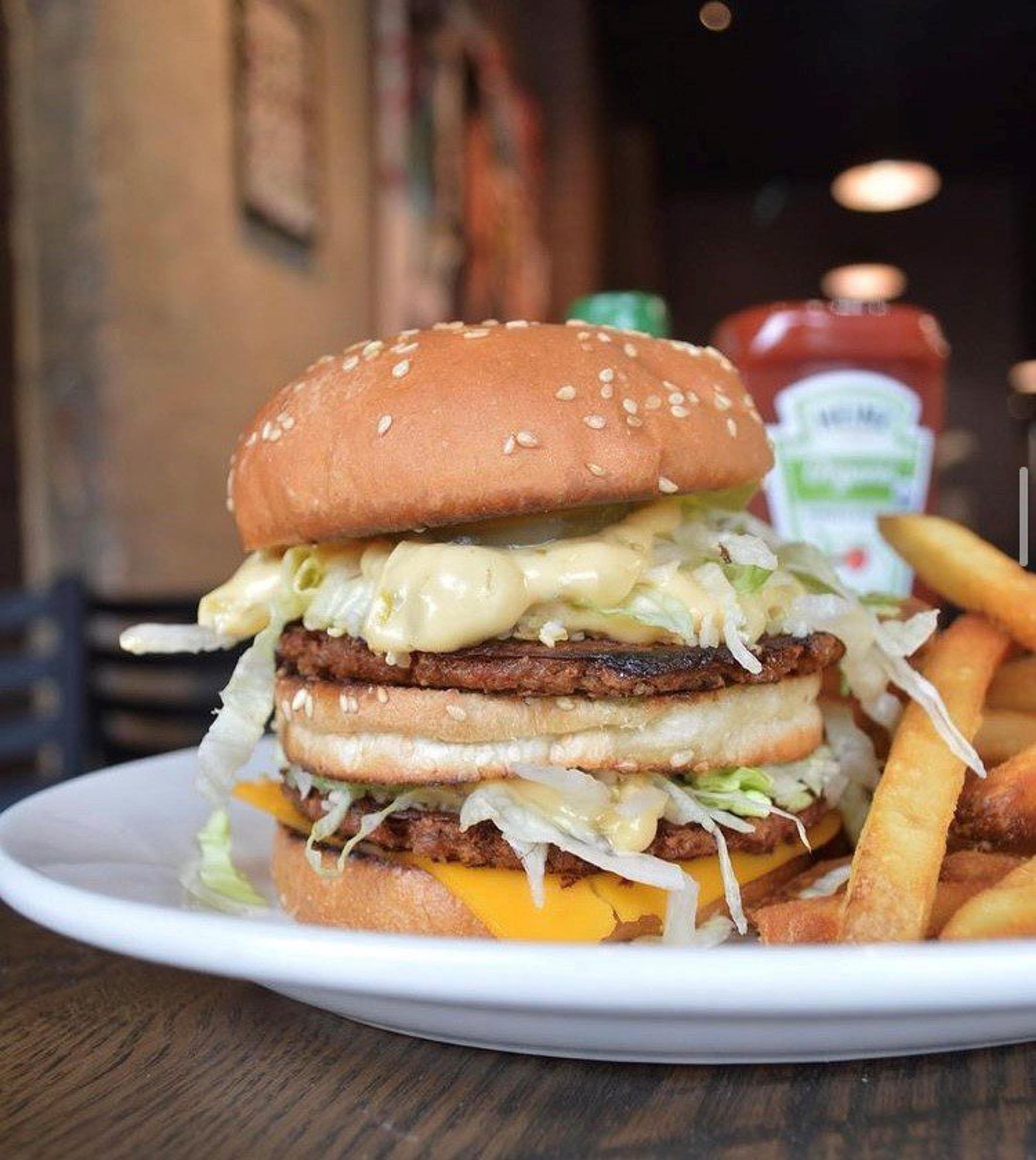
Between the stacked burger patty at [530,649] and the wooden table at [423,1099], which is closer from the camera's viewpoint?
the wooden table at [423,1099]

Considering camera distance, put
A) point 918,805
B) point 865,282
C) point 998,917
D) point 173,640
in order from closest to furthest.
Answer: point 998,917
point 918,805
point 173,640
point 865,282

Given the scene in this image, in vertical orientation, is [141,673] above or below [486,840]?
below

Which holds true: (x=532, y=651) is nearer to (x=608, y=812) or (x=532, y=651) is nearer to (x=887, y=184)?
(x=608, y=812)

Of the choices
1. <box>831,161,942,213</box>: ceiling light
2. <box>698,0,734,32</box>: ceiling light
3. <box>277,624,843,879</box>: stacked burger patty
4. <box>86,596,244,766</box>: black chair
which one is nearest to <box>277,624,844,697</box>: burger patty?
<box>277,624,843,879</box>: stacked burger patty

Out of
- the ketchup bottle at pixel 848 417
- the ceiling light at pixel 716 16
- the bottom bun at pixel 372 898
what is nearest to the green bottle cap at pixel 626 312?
the ketchup bottle at pixel 848 417

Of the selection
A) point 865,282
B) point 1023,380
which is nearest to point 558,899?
point 865,282

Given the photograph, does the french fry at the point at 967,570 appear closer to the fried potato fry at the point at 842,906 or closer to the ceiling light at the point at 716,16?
the fried potato fry at the point at 842,906
